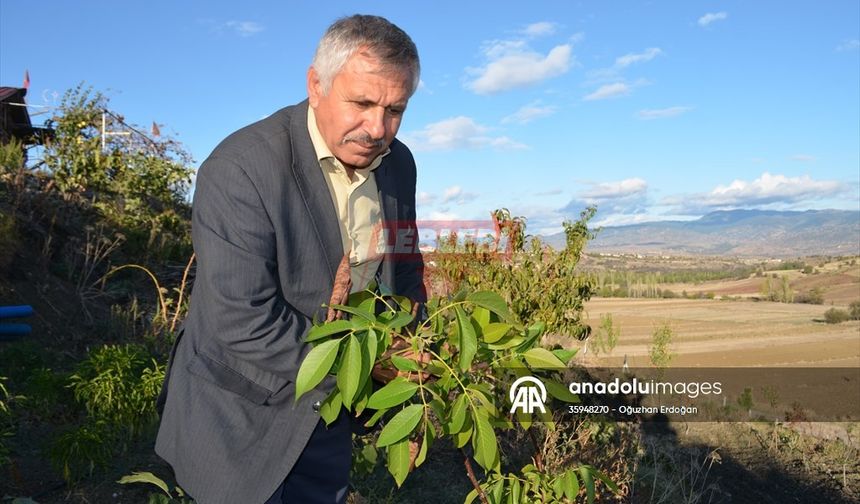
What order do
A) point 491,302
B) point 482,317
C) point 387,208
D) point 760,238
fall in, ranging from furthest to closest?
point 760,238, point 387,208, point 482,317, point 491,302

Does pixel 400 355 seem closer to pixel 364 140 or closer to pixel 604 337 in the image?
pixel 364 140

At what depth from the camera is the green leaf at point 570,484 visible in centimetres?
171

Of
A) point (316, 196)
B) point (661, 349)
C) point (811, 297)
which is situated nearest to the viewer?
point (316, 196)

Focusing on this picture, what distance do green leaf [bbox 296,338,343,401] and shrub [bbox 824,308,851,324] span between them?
1406cm

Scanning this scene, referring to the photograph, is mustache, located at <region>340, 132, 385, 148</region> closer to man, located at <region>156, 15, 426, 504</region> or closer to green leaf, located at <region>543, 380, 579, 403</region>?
man, located at <region>156, 15, 426, 504</region>

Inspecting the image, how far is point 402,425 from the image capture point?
1351 millimetres

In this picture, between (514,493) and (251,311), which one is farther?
(514,493)

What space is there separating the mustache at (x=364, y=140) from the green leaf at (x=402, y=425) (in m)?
0.74

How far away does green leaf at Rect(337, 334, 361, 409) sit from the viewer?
1.33 meters

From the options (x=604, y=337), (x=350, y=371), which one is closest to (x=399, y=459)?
(x=350, y=371)

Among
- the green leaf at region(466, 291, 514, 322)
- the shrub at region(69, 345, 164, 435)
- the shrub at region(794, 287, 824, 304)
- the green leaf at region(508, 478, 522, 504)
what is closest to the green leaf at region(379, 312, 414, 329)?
the green leaf at region(466, 291, 514, 322)

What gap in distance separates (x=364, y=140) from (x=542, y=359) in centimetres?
73

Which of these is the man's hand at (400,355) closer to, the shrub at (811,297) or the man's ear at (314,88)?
the man's ear at (314,88)

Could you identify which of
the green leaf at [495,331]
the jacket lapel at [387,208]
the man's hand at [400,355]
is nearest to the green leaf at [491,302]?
the green leaf at [495,331]
